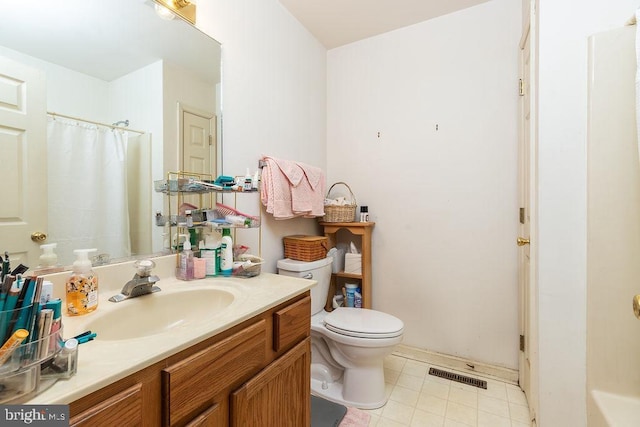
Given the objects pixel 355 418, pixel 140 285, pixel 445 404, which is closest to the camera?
pixel 140 285

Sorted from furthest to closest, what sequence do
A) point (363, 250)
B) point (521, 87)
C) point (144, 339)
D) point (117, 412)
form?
point (363, 250) < point (521, 87) < point (144, 339) < point (117, 412)

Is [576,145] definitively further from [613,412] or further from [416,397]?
[416,397]

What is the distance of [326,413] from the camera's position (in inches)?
57.9

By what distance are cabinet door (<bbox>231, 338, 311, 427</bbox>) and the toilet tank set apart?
58 cm

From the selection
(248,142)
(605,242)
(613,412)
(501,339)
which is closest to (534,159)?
(605,242)

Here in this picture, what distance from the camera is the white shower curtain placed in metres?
0.87

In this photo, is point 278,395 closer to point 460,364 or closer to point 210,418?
point 210,418

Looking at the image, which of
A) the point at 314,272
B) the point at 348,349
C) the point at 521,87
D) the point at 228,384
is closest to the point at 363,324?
the point at 348,349

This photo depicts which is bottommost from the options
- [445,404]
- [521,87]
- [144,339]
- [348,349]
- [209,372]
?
[445,404]

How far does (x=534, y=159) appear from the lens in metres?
1.21

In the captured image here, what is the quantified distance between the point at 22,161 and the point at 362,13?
194 centimetres

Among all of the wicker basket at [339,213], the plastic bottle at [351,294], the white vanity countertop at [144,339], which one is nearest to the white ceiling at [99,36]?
the white vanity countertop at [144,339]

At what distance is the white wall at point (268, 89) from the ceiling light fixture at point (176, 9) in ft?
0.20

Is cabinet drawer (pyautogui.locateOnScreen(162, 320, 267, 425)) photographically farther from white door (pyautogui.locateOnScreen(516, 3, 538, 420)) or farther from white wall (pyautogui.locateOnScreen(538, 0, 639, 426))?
white door (pyautogui.locateOnScreen(516, 3, 538, 420))
